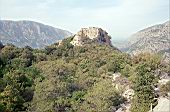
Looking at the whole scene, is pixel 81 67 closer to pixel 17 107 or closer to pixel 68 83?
pixel 68 83

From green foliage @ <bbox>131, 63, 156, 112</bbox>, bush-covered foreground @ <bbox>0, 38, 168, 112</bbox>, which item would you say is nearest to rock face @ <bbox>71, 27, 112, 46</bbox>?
bush-covered foreground @ <bbox>0, 38, 168, 112</bbox>

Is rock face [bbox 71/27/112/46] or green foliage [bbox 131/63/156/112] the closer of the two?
green foliage [bbox 131/63/156/112]

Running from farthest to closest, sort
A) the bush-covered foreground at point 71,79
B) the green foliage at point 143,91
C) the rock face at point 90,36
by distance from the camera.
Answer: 1. the rock face at point 90,36
2. the bush-covered foreground at point 71,79
3. the green foliage at point 143,91

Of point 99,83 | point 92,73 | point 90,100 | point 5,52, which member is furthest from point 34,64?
point 90,100

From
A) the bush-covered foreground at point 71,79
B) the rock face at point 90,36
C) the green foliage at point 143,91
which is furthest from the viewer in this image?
the rock face at point 90,36

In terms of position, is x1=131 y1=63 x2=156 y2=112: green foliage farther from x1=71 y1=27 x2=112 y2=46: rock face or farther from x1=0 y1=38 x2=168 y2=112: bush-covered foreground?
x1=71 y1=27 x2=112 y2=46: rock face

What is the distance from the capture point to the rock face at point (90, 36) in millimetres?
86850

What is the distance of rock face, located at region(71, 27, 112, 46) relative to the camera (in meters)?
86.8

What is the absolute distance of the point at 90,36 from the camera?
291 feet

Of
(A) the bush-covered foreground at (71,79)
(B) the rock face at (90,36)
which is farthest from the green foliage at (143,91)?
(B) the rock face at (90,36)

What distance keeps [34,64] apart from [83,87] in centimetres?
1600

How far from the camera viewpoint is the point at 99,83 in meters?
59.9

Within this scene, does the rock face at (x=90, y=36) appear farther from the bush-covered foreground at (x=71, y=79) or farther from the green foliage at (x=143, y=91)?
the green foliage at (x=143, y=91)

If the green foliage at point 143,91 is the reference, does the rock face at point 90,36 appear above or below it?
above
